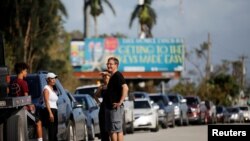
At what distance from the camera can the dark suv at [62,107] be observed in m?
19.1

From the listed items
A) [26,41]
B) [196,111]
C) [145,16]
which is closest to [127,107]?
[26,41]

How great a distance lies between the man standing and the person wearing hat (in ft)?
7.18

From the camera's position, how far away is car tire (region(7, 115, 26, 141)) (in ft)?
49.3

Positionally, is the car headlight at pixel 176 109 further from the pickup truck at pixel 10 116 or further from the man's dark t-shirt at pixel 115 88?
the pickup truck at pixel 10 116

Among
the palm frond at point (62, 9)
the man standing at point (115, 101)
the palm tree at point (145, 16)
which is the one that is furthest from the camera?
the palm tree at point (145, 16)

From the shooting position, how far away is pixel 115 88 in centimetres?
1623

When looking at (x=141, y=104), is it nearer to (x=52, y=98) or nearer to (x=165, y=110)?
(x=165, y=110)

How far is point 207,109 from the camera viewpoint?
168ft

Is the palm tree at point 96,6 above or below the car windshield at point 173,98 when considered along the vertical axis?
above

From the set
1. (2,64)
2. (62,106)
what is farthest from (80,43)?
(2,64)

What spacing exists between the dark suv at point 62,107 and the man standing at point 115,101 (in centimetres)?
282

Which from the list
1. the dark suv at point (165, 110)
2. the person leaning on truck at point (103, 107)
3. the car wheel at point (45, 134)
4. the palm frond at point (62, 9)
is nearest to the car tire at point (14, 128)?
the person leaning on truck at point (103, 107)

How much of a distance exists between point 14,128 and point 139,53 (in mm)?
62002

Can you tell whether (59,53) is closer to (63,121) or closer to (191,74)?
(191,74)
